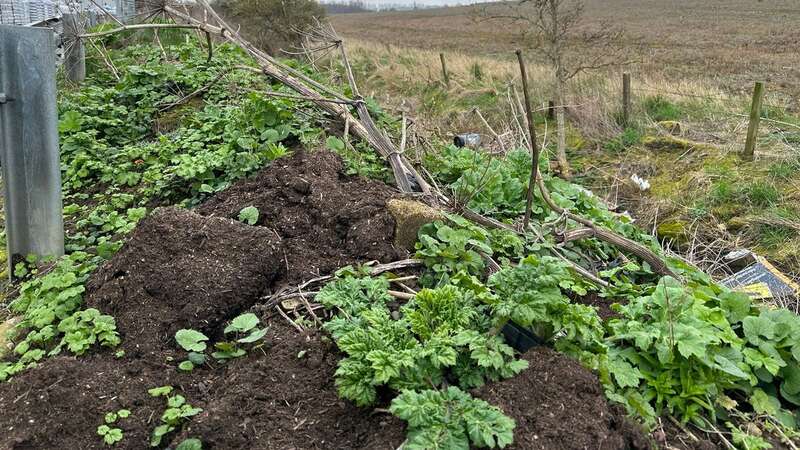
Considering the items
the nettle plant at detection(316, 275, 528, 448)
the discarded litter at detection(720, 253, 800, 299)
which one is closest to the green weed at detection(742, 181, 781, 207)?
the discarded litter at detection(720, 253, 800, 299)

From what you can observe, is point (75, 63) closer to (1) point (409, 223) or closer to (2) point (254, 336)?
(1) point (409, 223)

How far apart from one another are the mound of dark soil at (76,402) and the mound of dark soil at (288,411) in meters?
0.23

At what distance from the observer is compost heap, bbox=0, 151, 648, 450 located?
2242mm

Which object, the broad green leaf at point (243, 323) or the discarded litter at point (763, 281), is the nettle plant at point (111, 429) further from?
the discarded litter at point (763, 281)

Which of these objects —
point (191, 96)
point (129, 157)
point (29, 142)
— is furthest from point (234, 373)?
point (191, 96)

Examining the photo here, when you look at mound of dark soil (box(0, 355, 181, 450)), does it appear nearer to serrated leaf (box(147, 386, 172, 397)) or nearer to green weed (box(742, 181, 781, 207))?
serrated leaf (box(147, 386, 172, 397))

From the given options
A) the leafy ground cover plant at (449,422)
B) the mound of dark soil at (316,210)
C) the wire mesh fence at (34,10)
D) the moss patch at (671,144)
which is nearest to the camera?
the leafy ground cover plant at (449,422)

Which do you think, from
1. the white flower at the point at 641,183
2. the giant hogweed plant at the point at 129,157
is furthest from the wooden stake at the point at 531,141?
the white flower at the point at 641,183

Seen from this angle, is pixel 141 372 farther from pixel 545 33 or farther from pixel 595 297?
pixel 545 33

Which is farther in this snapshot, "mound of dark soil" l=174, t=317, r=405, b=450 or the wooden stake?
the wooden stake

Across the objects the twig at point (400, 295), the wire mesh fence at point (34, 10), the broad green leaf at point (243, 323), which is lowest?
the broad green leaf at point (243, 323)

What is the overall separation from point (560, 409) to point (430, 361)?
51 centimetres

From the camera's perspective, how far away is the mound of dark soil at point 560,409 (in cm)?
213

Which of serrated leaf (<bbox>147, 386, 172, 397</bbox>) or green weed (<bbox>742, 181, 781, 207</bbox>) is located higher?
serrated leaf (<bbox>147, 386, 172, 397</bbox>)
